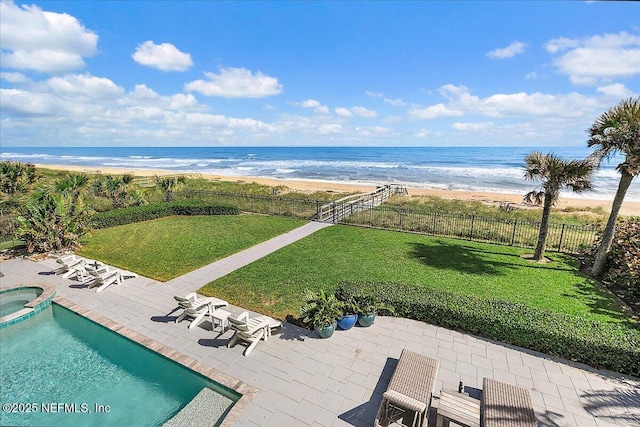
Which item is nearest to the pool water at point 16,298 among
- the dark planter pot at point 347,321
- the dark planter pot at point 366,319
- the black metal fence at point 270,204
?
the dark planter pot at point 347,321

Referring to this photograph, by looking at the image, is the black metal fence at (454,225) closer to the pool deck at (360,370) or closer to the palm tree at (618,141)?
the palm tree at (618,141)

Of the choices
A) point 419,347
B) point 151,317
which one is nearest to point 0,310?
point 151,317

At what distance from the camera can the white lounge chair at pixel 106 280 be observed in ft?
31.1

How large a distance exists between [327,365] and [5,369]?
6653 millimetres

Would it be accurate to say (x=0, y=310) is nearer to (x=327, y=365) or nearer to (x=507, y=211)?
(x=327, y=365)

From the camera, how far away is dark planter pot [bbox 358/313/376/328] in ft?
24.5

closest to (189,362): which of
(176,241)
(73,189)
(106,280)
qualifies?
(106,280)

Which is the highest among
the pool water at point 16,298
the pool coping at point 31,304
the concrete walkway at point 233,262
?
the concrete walkway at point 233,262

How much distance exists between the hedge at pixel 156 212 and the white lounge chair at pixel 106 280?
728 centimetres

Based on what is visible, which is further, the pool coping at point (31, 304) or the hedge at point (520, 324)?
the pool coping at point (31, 304)

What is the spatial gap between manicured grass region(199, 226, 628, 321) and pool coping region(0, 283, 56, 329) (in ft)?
14.3

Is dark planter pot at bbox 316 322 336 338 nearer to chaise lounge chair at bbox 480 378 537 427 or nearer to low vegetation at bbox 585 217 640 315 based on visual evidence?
chaise lounge chair at bbox 480 378 537 427

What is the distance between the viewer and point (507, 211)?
23.1 metres

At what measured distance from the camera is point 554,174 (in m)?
11.4
